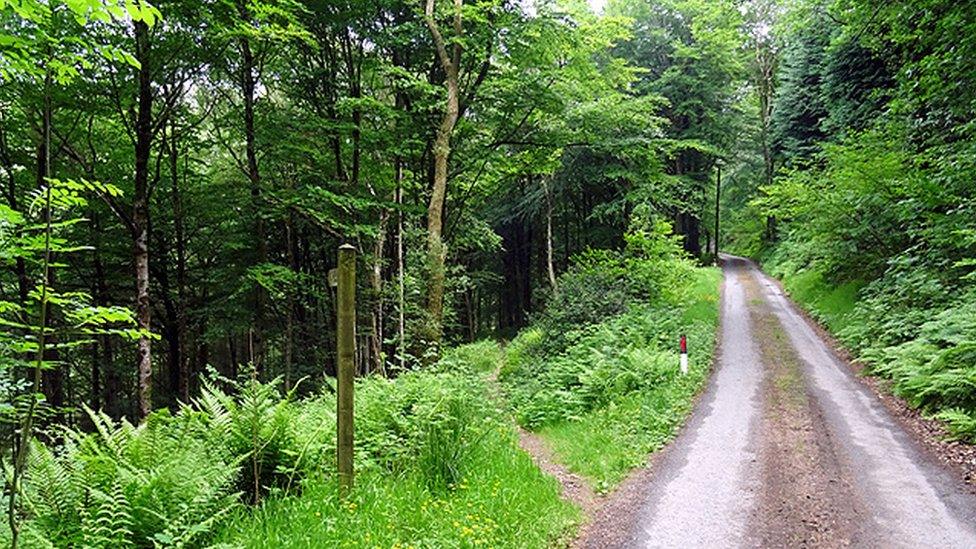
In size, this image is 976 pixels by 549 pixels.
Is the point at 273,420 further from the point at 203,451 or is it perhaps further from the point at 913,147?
the point at 913,147

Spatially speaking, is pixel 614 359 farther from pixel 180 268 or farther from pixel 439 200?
pixel 180 268

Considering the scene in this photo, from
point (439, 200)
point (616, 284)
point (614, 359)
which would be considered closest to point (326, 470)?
point (614, 359)

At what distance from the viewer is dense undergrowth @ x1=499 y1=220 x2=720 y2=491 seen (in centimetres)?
918

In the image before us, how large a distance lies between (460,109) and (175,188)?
879 centimetres

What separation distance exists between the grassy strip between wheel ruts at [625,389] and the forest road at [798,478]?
493 mm

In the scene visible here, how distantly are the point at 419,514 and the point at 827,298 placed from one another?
20.1 meters

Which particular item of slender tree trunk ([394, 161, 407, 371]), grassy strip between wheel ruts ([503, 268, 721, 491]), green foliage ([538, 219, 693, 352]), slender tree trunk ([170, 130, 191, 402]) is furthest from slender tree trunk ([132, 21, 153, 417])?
green foliage ([538, 219, 693, 352])

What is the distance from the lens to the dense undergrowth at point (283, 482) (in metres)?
3.96

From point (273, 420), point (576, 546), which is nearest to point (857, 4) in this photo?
point (576, 546)

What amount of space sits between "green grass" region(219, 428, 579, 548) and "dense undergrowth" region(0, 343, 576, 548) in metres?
0.01

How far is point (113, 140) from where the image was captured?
15.6m

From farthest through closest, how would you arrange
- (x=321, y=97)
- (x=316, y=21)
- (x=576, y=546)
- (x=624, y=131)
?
1. (x=624, y=131)
2. (x=321, y=97)
3. (x=316, y=21)
4. (x=576, y=546)

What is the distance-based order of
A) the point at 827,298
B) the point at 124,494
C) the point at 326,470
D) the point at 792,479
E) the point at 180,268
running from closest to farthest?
the point at 124,494, the point at 326,470, the point at 792,479, the point at 180,268, the point at 827,298

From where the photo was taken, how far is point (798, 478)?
7.18 metres
